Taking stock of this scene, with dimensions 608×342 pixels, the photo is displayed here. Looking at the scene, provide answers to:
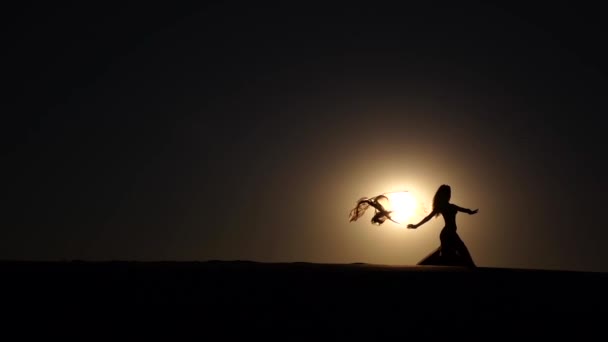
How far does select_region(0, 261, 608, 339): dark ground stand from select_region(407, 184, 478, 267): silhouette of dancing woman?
5.84 meters

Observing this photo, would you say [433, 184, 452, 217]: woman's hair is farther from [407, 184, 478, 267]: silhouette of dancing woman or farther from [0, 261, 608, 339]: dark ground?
[0, 261, 608, 339]: dark ground

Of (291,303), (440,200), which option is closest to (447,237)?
(440,200)

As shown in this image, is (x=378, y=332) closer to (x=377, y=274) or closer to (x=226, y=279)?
(x=226, y=279)

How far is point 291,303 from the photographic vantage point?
5023 mm

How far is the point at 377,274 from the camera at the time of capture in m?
7.45

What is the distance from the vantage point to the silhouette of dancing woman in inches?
510

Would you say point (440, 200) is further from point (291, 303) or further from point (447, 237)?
point (291, 303)

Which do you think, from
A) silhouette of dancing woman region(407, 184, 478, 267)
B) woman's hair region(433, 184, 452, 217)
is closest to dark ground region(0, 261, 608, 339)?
silhouette of dancing woman region(407, 184, 478, 267)

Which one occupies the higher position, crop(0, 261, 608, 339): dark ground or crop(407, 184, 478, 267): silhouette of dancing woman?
crop(407, 184, 478, 267): silhouette of dancing woman

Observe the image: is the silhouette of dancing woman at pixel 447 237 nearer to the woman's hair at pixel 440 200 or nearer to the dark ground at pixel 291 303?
the woman's hair at pixel 440 200

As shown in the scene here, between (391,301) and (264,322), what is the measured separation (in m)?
1.57

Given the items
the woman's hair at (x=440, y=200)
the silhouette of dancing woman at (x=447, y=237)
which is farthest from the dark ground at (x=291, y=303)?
the woman's hair at (x=440, y=200)

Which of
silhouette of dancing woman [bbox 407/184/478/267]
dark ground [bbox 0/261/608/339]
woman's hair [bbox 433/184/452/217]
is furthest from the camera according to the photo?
woman's hair [bbox 433/184/452/217]

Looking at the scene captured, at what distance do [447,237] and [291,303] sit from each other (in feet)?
29.9
